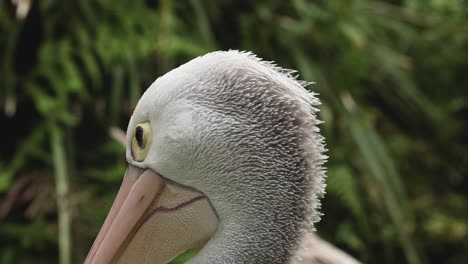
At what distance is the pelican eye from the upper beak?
30 millimetres

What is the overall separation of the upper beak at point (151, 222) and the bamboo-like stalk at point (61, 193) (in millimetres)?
1144

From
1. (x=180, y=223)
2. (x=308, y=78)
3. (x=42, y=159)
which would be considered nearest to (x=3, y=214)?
(x=42, y=159)

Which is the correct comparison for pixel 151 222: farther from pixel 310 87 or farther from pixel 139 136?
pixel 310 87

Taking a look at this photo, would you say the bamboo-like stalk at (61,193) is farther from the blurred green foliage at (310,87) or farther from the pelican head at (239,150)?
the pelican head at (239,150)

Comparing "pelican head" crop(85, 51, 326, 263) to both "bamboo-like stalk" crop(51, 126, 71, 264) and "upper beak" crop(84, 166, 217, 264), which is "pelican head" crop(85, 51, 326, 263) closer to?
"upper beak" crop(84, 166, 217, 264)

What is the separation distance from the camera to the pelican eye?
1506mm

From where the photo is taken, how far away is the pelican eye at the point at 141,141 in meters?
1.51

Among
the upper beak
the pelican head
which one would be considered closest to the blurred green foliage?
the upper beak

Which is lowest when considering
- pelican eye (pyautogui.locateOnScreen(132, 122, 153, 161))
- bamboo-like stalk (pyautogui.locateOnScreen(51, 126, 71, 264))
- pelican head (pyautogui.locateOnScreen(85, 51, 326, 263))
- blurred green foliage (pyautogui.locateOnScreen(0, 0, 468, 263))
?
bamboo-like stalk (pyautogui.locateOnScreen(51, 126, 71, 264))

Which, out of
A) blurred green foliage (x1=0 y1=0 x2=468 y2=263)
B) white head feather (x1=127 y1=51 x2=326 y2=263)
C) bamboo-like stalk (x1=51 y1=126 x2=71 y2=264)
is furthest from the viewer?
blurred green foliage (x1=0 y1=0 x2=468 y2=263)

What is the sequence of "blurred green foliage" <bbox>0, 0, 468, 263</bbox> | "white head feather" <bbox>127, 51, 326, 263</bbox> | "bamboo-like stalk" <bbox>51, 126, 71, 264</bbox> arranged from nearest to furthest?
"white head feather" <bbox>127, 51, 326, 263</bbox>
"bamboo-like stalk" <bbox>51, 126, 71, 264</bbox>
"blurred green foliage" <bbox>0, 0, 468, 263</bbox>

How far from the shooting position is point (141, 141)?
152 centimetres

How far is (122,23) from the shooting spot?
9.94ft

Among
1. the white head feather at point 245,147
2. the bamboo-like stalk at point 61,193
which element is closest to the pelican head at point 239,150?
the white head feather at point 245,147
